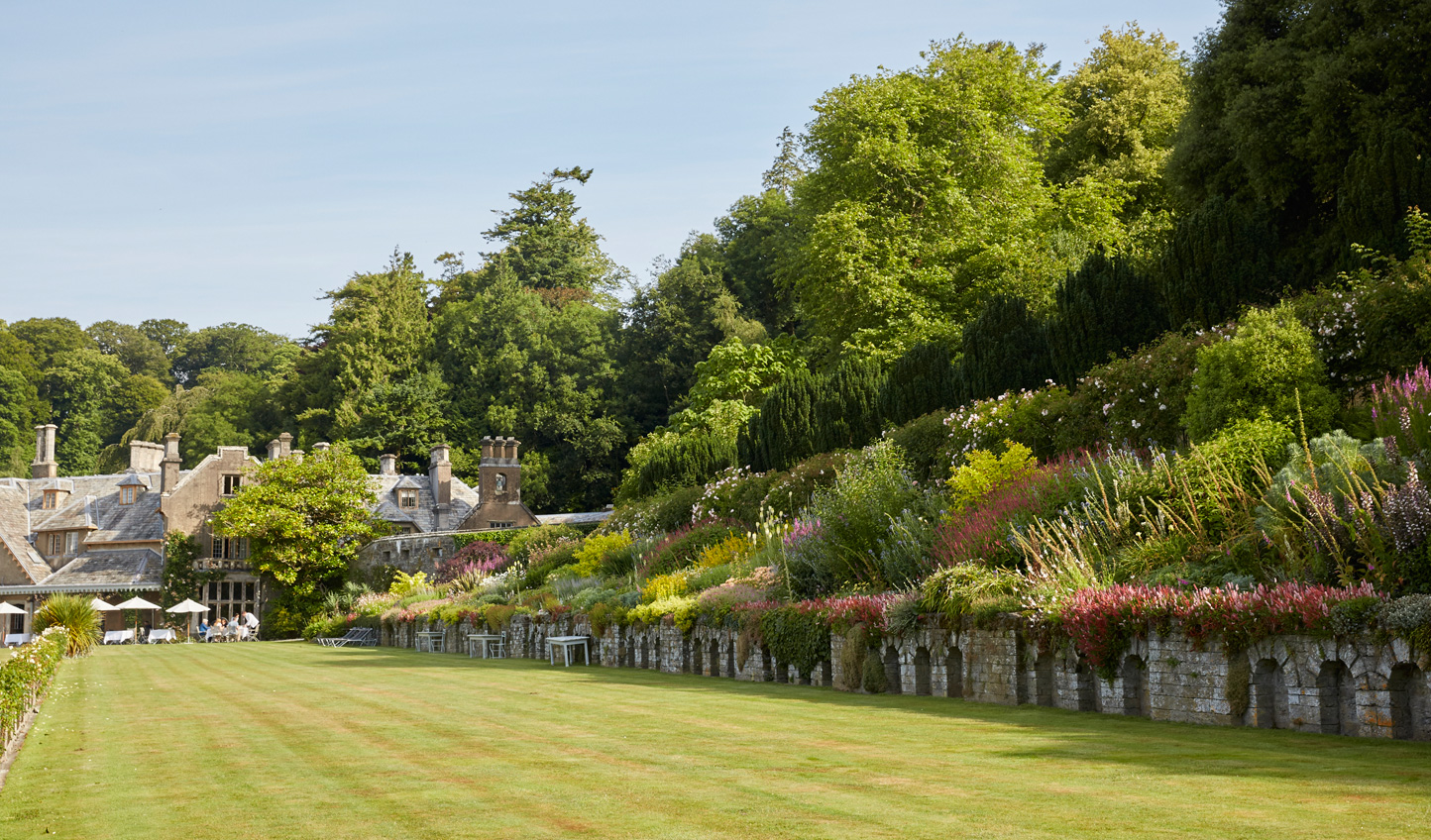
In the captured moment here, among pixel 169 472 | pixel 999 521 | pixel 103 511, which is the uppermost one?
pixel 169 472

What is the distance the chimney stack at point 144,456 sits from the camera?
48.4 metres

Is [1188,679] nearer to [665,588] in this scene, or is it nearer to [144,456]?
[665,588]

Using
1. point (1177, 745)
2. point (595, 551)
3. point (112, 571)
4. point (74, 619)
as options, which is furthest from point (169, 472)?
point (1177, 745)

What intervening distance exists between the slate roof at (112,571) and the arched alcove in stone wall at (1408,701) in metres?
→ 44.0

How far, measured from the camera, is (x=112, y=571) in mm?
43188

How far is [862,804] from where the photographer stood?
5203 mm

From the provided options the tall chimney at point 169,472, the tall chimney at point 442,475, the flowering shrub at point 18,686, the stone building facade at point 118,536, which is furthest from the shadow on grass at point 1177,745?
the tall chimney at point 169,472

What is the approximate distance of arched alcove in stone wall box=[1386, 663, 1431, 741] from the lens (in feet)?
21.7

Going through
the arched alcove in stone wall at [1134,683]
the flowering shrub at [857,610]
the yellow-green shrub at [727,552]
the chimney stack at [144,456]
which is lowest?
the arched alcove in stone wall at [1134,683]

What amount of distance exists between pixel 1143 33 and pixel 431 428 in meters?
35.3

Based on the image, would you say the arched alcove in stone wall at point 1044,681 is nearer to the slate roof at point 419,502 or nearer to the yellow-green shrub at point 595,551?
the yellow-green shrub at point 595,551

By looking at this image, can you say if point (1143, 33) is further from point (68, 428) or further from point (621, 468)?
point (68, 428)

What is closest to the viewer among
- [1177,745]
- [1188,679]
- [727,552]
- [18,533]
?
[1177,745]

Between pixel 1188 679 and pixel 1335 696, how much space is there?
1.01 meters
